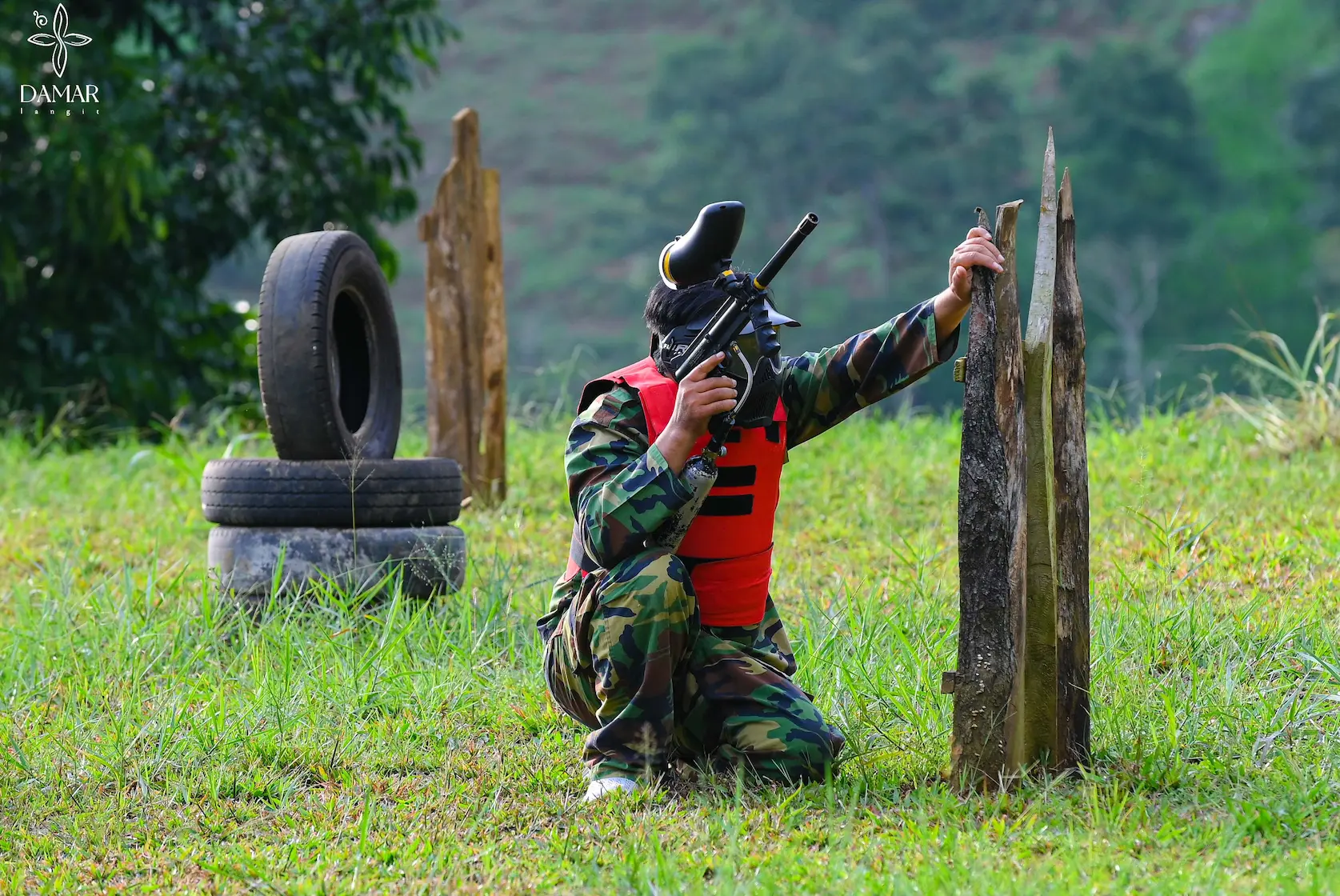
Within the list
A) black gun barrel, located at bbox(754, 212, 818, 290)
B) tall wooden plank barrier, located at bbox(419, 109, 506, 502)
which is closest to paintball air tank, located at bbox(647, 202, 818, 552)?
black gun barrel, located at bbox(754, 212, 818, 290)

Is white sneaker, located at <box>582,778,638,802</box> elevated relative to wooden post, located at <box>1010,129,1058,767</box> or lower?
lower

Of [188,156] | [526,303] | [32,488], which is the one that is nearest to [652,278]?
[526,303]

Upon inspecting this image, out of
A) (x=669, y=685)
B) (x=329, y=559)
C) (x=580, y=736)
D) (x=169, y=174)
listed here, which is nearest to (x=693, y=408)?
(x=669, y=685)

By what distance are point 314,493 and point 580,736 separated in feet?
5.49

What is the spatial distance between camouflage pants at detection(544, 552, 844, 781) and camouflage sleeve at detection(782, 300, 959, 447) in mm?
561

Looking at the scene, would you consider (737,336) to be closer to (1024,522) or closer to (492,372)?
(1024,522)

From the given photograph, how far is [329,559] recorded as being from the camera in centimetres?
516

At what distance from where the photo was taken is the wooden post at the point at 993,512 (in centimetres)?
326

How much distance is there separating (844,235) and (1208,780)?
158 ft

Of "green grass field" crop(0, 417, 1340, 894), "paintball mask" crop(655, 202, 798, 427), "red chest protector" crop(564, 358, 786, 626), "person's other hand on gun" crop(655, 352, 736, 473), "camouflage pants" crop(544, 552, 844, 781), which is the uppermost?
"paintball mask" crop(655, 202, 798, 427)

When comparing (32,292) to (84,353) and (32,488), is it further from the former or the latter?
(32,488)

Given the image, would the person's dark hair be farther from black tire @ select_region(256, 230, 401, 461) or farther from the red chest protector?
black tire @ select_region(256, 230, 401, 461)

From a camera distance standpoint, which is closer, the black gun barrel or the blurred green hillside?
the black gun barrel

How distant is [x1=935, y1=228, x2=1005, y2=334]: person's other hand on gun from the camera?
3.28 metres
